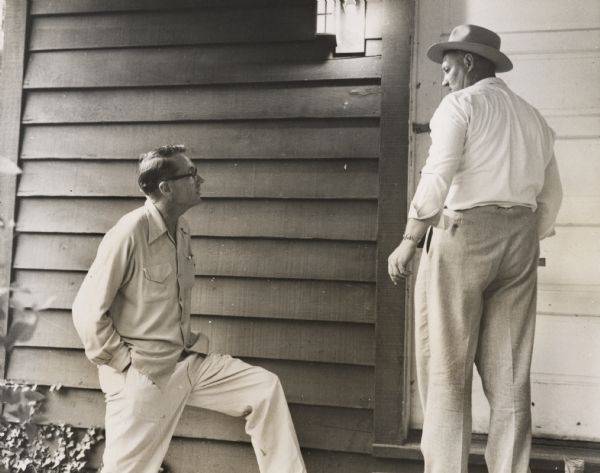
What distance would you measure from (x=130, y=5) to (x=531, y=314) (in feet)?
8.20

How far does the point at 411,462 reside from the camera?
2877 millimetres

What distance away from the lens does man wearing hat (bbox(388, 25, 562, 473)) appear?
2.25m

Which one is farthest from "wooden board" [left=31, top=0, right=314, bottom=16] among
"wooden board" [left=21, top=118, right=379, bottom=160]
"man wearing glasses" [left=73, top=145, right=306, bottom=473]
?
"man wearing glasses" [left=73, top=145, right=306, bottom=473]

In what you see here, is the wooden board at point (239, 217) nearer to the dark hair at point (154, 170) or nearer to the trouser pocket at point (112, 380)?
the dark hair at point (154, 170)

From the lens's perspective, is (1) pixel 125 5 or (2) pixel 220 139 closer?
(2) pixel 220 139

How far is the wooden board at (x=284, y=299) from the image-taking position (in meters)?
3.03

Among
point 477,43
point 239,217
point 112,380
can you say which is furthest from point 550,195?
point 112,380

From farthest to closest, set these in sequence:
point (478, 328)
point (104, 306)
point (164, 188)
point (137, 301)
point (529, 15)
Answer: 1. point (529, 15)
2. point (164, 188)
3. point (137, 301)
4. point (104, 306)
5. point (478, 328)

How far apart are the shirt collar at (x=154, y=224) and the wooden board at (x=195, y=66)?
2.71 feet

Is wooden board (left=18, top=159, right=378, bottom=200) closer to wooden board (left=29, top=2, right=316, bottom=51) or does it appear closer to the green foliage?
wooden board (left=29, top=2, right=316, bottom=51)

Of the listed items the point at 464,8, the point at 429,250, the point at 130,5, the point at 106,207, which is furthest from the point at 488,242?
the point at 130,5

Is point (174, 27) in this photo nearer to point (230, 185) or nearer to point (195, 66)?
point (195, 66)

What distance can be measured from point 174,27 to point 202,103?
0.43m

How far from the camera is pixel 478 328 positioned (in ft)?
7.59
